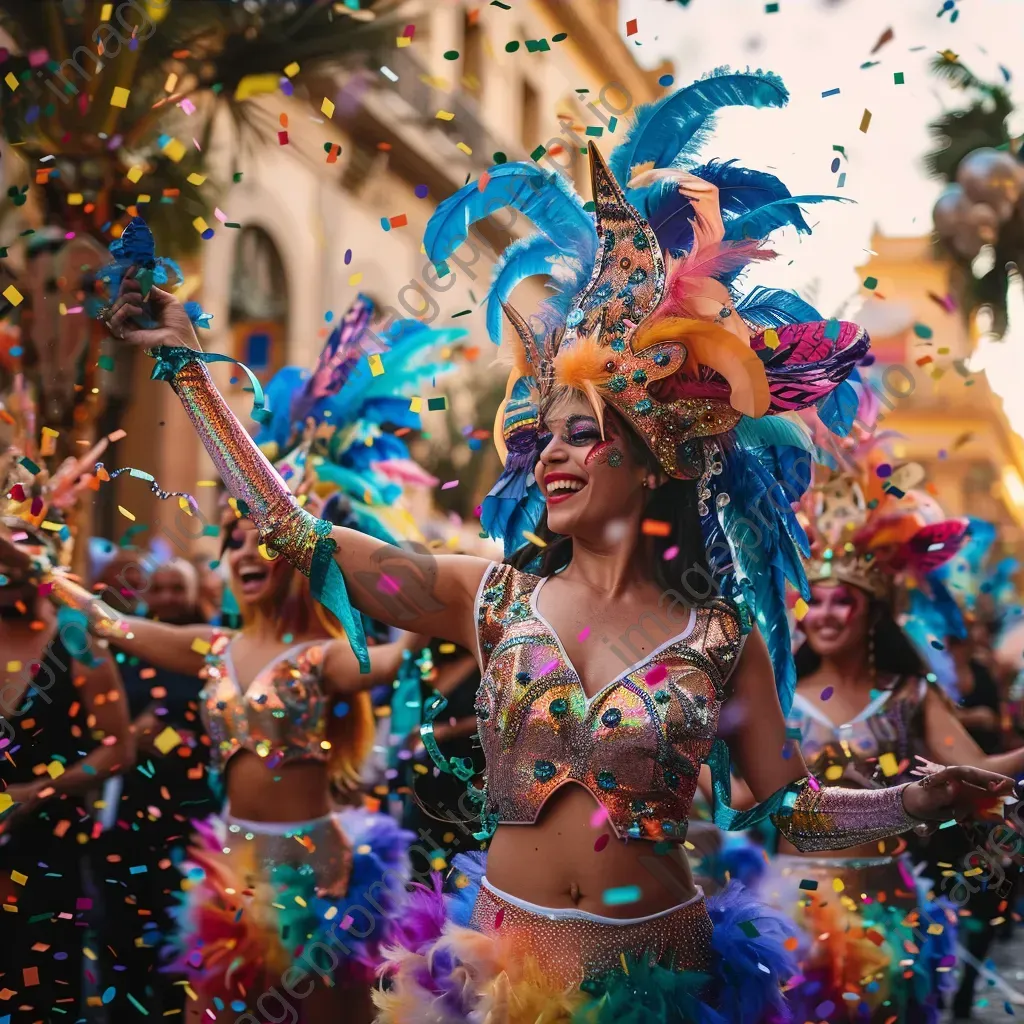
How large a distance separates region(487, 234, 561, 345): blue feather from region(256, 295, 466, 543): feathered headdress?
1802 mm

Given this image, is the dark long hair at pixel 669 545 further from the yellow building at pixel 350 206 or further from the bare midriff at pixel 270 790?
the yellow building at pixel 350 206

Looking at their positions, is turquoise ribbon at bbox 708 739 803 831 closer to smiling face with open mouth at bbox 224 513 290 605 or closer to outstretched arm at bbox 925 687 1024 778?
outstretched arm at bbox 925 687 1024 778

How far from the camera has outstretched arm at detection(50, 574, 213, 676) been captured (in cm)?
454

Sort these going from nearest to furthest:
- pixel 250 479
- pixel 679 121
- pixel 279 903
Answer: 1. pixel 250 479
2. pixel 679 121
3. pixel 279 903

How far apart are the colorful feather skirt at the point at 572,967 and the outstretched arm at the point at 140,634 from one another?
2.09 m

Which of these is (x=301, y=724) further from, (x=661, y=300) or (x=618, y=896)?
(x=661, y=300)

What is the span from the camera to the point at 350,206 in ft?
60.4

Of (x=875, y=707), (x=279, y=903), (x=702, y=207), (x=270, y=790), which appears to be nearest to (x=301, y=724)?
(x=270, y=790)

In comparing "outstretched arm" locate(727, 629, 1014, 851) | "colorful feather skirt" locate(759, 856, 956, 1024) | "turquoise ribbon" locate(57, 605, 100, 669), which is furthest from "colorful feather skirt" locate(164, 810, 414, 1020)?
Result: "outstretched arm" locate(727, 629, 1014, 851)

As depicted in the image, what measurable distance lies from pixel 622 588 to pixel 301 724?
2189 mm

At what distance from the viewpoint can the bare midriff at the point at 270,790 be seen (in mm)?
4762

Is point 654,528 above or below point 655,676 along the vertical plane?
above

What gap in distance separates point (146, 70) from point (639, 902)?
276 inches

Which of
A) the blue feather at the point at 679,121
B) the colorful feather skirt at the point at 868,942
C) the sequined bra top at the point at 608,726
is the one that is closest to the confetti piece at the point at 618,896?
the sequined bra top at the point at 608,726
